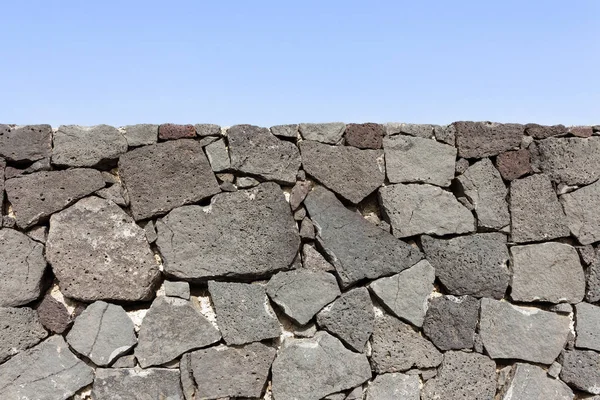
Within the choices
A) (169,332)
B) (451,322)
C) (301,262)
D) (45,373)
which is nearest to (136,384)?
(169,332)

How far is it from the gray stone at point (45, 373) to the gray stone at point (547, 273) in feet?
9.13

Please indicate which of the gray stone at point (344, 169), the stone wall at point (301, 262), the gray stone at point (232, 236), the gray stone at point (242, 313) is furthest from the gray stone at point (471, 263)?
the gray stone at point (242, 313)

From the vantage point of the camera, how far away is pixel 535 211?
3879mm

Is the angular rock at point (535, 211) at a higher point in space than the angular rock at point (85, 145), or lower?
lower

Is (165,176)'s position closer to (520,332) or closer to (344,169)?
(344,169)

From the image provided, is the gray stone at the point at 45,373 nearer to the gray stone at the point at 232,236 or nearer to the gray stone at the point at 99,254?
the gray stone at the point at 99,254

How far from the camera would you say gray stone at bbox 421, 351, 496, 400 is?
372 centimetres

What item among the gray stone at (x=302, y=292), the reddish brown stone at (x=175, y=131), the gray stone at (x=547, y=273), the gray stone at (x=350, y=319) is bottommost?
the gray stone at (x=350, y=319)

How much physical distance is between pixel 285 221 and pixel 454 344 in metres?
1.36

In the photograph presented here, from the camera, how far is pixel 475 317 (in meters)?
3.77

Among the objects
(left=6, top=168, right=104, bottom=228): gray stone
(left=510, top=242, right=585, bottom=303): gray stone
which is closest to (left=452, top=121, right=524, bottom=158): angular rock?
(left=510, top=242, right=585, bottom=303): gray stone

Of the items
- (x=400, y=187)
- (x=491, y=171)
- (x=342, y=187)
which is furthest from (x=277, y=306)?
(x=491, y=171)

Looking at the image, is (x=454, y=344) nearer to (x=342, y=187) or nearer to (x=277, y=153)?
(x=342, y=187)

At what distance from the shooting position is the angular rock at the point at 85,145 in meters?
3.46
